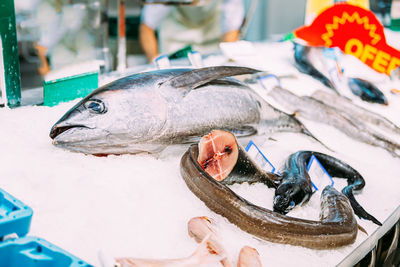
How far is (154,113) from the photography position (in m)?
1.40

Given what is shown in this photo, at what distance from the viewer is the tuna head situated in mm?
1335

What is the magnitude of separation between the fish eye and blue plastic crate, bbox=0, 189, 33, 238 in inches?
20.6

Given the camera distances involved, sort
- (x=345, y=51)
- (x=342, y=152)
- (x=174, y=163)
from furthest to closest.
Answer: (x=345, y=51) → (x=342, y=152) → (x=174, y=163)

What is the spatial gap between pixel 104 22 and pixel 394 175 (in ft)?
7.94

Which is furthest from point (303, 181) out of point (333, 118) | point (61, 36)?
point (61, 36)

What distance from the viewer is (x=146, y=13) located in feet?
13.6

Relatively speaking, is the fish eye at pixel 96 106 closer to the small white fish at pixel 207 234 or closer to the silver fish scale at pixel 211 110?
the silver fish scale at pixel 211 110

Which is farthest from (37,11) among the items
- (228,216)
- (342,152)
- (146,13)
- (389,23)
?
(389,23)

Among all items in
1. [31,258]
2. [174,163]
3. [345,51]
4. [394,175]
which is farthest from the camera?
[345,51]

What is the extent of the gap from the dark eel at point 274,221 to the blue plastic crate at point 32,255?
0.46 meters

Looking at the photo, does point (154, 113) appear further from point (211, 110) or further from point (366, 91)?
point (366, 91)

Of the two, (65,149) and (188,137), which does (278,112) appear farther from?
(65,149)

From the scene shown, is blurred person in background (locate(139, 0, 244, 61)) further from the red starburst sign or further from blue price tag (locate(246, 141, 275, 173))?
blue price tag (locate(246, 141, 275, 173))

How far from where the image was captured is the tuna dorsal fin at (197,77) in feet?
4.85
